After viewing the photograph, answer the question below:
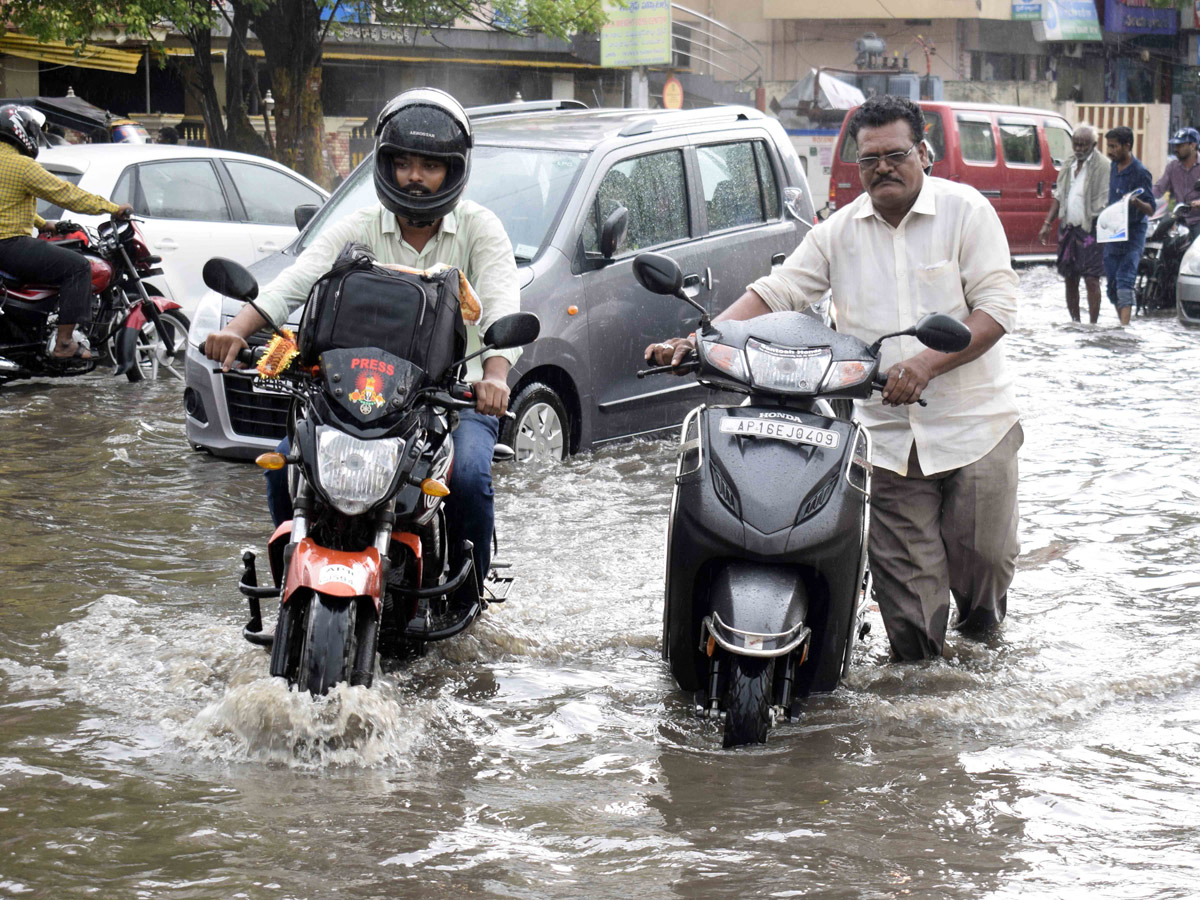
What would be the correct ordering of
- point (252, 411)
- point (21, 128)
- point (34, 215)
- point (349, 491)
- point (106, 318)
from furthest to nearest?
point (106, 318)
point (34, 215)
point (21, 128)
point (252, 411)
point (349, 491)

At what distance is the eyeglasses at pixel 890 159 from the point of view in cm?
461

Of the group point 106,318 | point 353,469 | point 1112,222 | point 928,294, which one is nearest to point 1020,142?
point 1112,222

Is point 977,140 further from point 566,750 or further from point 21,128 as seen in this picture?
point 566,750

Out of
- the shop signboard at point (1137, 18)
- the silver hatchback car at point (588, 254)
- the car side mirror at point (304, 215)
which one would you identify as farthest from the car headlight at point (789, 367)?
the shop signboard at point (1137, 18)

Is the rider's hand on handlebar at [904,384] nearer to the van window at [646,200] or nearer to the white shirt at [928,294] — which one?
the white shirt at [928,294]

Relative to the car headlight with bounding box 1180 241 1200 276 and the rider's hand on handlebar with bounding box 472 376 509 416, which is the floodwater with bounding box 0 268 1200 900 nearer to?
the rider's hand on handlebar with bounding box 472 376 509 416

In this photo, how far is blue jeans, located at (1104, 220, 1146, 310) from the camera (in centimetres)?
1515

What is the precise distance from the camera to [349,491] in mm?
3910

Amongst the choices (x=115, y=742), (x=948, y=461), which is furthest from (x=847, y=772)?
(x=115, y=742)

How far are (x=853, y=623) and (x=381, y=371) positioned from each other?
1.47m

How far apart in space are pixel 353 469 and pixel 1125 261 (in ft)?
41.7

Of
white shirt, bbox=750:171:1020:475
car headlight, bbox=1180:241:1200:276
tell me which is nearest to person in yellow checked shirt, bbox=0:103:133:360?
white shirt, bbox=750:171:1020:475

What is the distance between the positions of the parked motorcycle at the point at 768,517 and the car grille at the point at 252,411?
387 centimetres

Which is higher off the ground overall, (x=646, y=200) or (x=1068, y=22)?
(x=1068, y=22)
